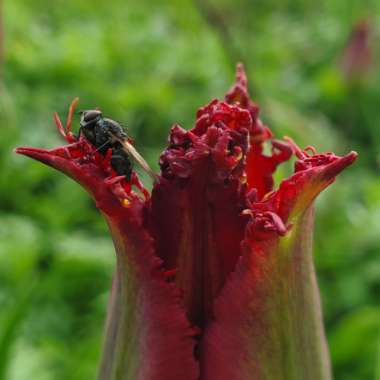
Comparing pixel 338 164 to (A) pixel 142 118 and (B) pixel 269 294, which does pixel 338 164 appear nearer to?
(B) pixel 269 294

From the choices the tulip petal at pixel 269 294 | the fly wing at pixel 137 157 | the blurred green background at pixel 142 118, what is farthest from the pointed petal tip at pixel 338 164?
the blurred green background at pixel 142 118

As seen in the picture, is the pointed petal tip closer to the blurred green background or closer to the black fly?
the black fly

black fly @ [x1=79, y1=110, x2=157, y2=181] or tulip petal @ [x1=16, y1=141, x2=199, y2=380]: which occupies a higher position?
black fly @ [x1=79, y1=110, x2=157, y2=181]

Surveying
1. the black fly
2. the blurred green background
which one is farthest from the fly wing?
the blurred green background

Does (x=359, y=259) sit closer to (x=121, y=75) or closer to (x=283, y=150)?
(x=283, y=150)

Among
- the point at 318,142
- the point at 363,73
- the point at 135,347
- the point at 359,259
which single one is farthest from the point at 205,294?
the point at 363,73

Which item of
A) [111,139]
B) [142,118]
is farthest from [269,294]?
[142,118]
